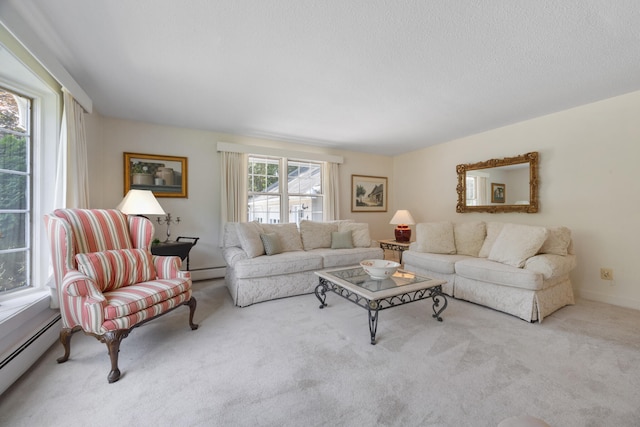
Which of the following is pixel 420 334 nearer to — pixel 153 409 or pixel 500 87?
pixel 153 409

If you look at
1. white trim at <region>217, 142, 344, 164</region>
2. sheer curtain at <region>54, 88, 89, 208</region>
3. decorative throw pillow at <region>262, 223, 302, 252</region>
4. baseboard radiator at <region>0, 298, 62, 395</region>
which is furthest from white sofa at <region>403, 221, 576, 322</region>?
sheer curtain at <region>54, 88, 89, 208</region>

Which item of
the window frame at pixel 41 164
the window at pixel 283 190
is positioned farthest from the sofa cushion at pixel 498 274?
the window frame at pixel 41 164

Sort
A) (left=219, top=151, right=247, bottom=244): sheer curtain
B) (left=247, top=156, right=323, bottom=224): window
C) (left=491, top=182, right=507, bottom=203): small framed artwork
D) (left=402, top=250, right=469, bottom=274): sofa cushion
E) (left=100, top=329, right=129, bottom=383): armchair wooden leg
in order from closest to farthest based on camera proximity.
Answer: (left=100, top=329, right=129, bottom=383): armchair wooden leg < (left=402, top=250, right=469, bottom=274): sofa cushion < (left=491, top=182, right=507, bottom=203): small framed artwork < (left=219, top=151, right=247, bottom=244): sheer curtain < (left=247, top=156, right=323, bottom=224): window

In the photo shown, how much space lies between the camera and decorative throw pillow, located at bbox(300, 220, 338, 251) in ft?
12.4

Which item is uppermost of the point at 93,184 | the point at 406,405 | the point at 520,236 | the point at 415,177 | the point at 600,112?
the point at 600,112

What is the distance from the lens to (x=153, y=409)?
4.52 feet

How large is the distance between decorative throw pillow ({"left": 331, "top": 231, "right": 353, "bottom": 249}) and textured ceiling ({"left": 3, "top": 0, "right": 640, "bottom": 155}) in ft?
5.44

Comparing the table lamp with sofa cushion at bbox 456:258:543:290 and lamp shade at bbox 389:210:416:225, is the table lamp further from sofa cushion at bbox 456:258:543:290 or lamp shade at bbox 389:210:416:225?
sofa cushion at bbox 456:258:543:290

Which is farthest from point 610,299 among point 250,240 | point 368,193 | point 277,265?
point 250,240

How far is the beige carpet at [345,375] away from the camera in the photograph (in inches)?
52.7

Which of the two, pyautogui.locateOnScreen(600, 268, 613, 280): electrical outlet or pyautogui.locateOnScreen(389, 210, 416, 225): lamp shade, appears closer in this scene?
pyautogui.locateOnScreen(600, 268, 613, 280): electrical outlet

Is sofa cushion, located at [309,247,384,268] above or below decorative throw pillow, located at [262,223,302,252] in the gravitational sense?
below

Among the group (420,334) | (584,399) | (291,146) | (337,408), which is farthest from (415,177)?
(337,408)

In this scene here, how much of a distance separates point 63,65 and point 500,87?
13.0 ft
